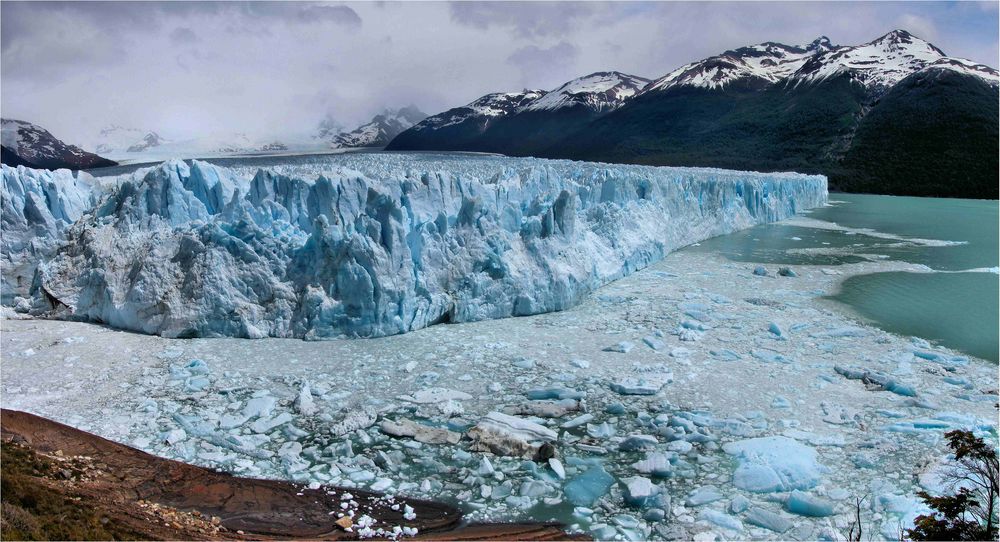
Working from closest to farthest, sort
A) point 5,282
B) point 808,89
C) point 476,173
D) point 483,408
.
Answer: point 483,408 → point 5,282 → point 476,173 → point 808,89

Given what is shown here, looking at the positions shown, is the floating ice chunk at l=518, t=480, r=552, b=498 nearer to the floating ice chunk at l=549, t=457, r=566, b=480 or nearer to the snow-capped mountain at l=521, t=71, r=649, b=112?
the floating ice chunk at l=549, t=457, r=566, b=480

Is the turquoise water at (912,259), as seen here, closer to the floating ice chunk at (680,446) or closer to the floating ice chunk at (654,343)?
the floating ice chunk at (654,343)

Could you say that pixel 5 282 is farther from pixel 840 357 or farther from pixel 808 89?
pixel 808 89

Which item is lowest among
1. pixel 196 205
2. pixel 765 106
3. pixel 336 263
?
pixel 336 263

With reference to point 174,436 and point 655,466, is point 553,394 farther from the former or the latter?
point 174,436

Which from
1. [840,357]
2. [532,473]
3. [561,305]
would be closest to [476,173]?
[561,305]

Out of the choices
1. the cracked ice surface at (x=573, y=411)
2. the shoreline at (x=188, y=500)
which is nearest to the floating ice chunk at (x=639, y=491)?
the cracked ice surface at (x=573, y=411)

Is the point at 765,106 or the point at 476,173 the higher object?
the point at 765,106
